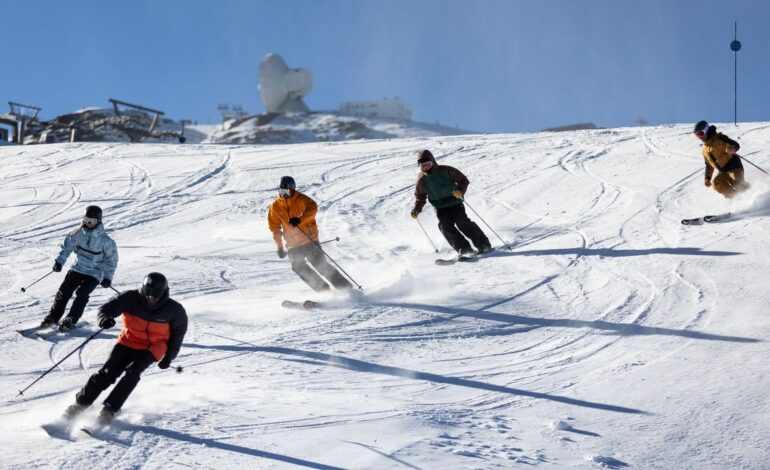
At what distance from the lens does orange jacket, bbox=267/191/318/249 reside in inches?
385

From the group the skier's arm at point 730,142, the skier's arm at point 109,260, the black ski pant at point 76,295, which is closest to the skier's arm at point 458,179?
Result: the skier's arm at point 730,142

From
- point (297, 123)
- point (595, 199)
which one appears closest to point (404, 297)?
point (595, 199)

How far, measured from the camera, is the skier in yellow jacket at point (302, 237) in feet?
32.1

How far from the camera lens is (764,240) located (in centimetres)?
1055

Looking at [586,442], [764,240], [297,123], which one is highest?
[297,123]

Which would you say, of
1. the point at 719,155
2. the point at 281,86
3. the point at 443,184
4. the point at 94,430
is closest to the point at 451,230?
the point at 443,184

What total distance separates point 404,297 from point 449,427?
4179 millimetres

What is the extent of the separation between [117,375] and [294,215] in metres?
4.24

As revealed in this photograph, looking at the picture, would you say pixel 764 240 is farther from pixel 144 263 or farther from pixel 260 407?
pixel 144 263

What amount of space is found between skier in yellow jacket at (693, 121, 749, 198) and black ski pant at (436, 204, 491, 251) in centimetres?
384

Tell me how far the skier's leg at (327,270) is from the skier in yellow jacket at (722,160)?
6134 mm

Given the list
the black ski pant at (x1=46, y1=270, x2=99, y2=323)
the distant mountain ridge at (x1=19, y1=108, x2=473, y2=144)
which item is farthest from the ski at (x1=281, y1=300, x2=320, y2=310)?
the distant mountain ridge at (x1=19, y1=108, x2=473, y2=144)

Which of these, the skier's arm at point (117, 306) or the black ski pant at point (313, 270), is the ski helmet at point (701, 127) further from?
the skier's arm at point (117, 306)

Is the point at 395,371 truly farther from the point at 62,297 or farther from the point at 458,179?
the point at 458,179
